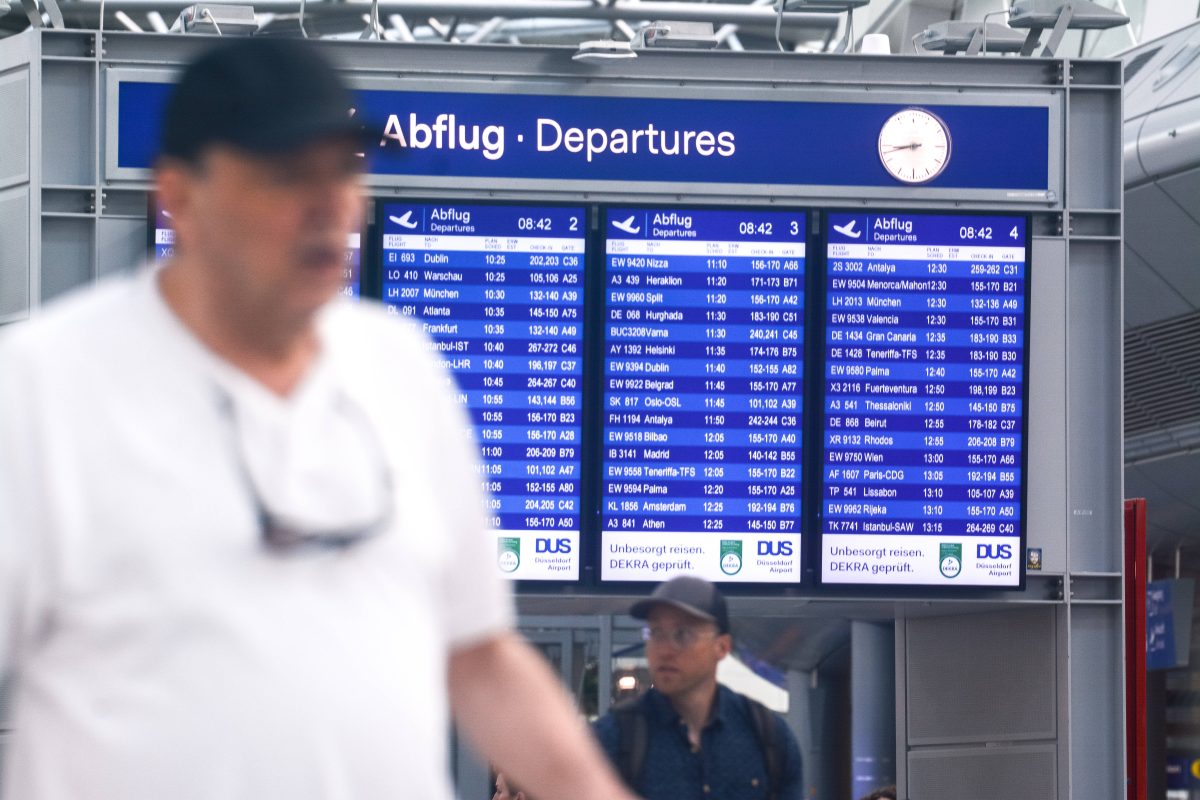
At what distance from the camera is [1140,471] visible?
2056cm

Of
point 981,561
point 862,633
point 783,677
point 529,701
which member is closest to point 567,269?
point 981,561

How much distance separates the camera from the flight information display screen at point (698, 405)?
Result: 28.4 ft

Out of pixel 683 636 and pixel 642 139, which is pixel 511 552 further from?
pixel 683 636

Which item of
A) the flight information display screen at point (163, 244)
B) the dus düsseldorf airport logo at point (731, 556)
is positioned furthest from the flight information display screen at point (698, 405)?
the flight information display screen at point (163, 244)

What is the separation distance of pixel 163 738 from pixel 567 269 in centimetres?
717

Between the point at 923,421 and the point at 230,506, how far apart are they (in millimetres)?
7318

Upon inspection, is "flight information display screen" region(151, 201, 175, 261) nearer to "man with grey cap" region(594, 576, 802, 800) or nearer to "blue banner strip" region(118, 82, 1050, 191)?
"blue banner strip" region(118, 82, 1050, 191)

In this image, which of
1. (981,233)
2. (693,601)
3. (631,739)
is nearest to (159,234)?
(981,233)

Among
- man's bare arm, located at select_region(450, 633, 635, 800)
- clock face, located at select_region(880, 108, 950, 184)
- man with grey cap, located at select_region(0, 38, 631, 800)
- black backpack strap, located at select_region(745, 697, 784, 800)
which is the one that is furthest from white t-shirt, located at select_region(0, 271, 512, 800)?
clock face, located at select_region(880, 108, 950, 184)

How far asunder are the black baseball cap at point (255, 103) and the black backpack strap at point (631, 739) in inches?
139

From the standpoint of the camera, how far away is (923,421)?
8797 mm

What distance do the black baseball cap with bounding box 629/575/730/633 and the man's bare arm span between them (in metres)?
3.35

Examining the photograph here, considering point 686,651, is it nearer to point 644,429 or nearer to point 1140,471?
point 644,429

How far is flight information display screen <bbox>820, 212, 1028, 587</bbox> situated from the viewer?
28.7ft
